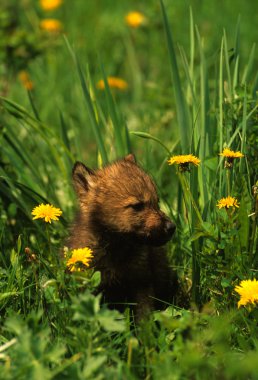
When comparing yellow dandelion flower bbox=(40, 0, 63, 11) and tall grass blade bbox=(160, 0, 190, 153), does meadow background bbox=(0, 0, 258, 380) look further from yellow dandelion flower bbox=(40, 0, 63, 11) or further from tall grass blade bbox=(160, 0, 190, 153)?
yellow dandelion flower bbox=(40, 0, 63, 11)

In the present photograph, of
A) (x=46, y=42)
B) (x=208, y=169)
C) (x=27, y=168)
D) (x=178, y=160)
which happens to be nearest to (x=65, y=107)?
(x=46, y=42)

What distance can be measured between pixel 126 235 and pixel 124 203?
17 centimetres

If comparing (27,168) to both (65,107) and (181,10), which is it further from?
(181,10)

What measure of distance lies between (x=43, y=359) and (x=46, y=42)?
4.88 metres

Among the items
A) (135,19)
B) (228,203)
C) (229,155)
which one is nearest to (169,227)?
(228,203)

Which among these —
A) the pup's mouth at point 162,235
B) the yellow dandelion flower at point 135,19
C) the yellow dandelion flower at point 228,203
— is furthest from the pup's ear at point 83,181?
the yellow dandelion flower at point 135,19

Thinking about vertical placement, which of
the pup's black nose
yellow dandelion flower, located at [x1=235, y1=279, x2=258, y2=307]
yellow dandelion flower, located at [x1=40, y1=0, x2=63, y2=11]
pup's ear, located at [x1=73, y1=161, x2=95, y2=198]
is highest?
yellow dandelion flower, located at [x1=40, y1=0, x2=63, y2=11]

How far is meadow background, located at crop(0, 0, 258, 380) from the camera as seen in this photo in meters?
2.64

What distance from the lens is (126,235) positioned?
3.64 meters

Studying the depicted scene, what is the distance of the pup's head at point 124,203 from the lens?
356 centimetres

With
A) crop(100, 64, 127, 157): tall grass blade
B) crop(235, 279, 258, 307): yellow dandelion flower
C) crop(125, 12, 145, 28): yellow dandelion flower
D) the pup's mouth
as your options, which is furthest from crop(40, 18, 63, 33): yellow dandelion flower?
crop(235, 279, 258, 307): yellow dandelion flower

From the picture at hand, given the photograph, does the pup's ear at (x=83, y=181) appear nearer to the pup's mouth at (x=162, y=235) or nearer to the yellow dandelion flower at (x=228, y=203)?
the pup's mouth at (x=162, y=235)

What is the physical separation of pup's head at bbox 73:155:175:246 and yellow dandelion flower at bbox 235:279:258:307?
62cm

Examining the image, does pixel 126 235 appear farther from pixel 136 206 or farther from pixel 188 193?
pixel 188 193
